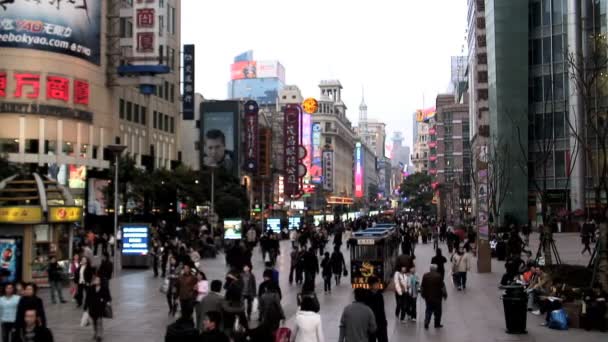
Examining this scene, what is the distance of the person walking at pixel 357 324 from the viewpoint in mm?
10242

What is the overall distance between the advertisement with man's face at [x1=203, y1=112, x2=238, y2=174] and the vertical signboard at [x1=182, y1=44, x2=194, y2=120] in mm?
18619

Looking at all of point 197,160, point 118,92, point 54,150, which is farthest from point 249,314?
point 197,160

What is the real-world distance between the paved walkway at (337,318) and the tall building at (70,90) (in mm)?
27704

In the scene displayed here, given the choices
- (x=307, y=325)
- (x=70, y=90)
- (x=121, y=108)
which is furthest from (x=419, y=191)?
(x=307, y=325)

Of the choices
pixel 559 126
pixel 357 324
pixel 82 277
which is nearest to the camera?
pixel 357 324

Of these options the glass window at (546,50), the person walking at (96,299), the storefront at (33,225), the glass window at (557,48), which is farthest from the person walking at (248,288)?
the glass window at (546,50)

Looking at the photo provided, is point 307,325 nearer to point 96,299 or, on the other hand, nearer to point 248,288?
point 96,299

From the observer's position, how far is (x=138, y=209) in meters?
59.0

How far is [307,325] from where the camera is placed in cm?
968

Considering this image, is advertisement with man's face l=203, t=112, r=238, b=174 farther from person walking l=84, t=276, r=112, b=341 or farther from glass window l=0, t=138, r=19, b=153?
person walking l=84, t=276, r=112, b=341

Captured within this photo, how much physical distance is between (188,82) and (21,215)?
4815cm

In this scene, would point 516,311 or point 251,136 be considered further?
point 251,136

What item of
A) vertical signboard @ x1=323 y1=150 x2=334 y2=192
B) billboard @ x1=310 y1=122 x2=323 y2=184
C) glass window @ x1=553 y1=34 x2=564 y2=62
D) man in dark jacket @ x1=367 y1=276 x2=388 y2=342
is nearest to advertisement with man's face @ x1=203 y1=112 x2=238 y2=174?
glass window @ x1=553 y1=34 x2=564 y2=62

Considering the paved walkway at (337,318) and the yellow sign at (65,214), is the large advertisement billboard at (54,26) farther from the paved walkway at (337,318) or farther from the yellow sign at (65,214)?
the paved walkway at (337,318)
